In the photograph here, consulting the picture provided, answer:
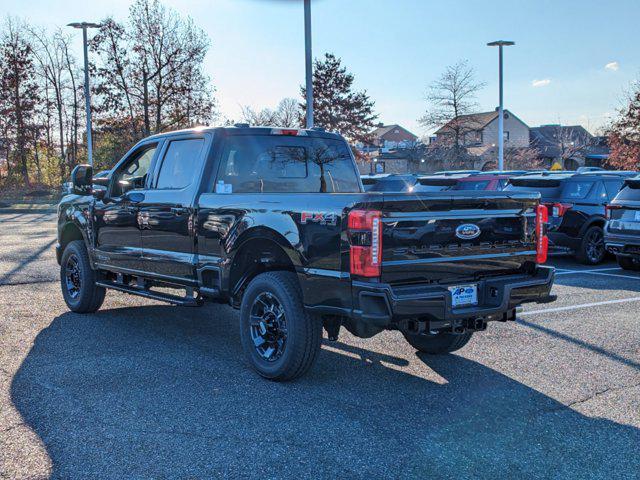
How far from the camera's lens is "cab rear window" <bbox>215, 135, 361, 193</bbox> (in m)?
5.96

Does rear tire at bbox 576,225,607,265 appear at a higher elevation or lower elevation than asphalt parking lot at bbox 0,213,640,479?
higher

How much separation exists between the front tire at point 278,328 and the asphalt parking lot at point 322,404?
0.54ft

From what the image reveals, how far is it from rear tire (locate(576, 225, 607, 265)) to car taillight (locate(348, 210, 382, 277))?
9077mm

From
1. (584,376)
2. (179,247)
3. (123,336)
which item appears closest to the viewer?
(584,376)

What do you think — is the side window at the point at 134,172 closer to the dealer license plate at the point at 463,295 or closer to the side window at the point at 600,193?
the dealer license plate at the point at 463,295

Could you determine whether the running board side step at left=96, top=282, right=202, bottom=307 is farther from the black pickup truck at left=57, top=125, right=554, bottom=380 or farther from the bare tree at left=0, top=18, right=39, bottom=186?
the bare tree at left=0, top=18, right=39, bottom=186

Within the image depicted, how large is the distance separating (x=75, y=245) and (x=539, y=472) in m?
5.97

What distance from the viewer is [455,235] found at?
4699 millimetres

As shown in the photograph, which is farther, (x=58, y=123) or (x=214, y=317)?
(x=58, y=123)

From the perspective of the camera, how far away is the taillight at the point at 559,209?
12281 mm

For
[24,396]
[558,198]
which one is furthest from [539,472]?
[558,198]

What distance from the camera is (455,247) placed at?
15.5ft

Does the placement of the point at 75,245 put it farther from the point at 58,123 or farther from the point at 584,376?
the point at 58,123

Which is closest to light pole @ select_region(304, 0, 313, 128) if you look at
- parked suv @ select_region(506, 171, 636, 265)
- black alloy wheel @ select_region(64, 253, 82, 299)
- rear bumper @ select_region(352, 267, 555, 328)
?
parked suv @ select_region(506, 171, 636, 265)
